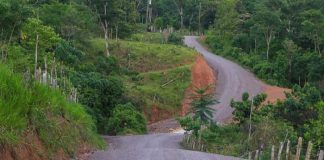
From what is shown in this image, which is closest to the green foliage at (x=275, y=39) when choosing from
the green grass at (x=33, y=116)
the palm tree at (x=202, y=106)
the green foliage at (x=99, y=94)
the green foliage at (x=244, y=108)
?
the green foliage at (x=244, y=108)

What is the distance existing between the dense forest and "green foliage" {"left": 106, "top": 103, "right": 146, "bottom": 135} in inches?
3.1

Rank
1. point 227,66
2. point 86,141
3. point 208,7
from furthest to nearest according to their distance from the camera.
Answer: point 208,7 → point 227,66 → point 86,141

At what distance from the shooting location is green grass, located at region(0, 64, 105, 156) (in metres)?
9.78

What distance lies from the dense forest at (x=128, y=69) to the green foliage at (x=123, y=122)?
0.26ft

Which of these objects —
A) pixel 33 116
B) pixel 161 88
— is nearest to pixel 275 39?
pixel 161 88

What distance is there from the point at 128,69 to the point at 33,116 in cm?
4320

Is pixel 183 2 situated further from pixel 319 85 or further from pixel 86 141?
pixel 86 141

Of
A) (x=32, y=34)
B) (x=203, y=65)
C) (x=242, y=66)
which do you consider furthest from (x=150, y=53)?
(x=32, y=34)

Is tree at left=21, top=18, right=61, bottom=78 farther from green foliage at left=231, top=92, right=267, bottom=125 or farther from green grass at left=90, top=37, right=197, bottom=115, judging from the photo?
green foliage at left=231, top=92, right=267, bottom=125

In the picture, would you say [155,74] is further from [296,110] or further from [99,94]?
[296,110]

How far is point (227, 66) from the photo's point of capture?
6412 centimetres

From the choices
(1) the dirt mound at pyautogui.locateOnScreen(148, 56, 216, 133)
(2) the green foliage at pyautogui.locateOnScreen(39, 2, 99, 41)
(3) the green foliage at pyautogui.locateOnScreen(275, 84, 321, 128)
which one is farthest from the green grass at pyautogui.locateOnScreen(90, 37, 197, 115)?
(3) the green foliage at pyautogui.locateOnScreen(275, 84, 321, 128)

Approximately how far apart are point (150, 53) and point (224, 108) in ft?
44.0

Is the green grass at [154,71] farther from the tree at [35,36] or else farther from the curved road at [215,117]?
the tree at [35,36]
